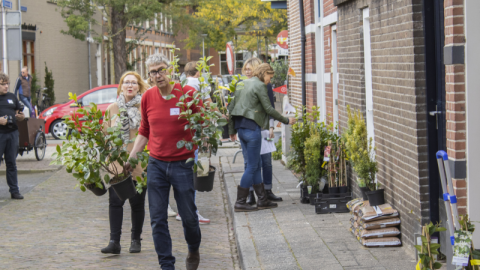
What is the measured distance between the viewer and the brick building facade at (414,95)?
14.5 feet

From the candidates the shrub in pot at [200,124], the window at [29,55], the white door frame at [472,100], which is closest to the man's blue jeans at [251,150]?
the shrub in pot at [200,124]

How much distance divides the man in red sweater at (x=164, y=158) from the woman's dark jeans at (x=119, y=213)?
1.06 meters

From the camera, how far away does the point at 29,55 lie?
2745 cm

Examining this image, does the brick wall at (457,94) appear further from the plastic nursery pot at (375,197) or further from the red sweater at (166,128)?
the red sweater at (166,128)

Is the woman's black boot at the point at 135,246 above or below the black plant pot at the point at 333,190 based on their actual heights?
below

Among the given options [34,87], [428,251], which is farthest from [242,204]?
[34,87]

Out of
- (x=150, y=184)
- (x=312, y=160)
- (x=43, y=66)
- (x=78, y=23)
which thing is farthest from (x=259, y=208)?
(x=43, y=66)

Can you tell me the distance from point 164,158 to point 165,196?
0.32m

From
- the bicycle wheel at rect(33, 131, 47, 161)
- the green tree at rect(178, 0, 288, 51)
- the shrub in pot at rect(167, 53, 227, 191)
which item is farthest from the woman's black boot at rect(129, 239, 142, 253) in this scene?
the green tree at rect(178, 0, 288, 51)

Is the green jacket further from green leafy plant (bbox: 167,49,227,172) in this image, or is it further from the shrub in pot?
green leafy plant (bbox: 167,49,227,172)

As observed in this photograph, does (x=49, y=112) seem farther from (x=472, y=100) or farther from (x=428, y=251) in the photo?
(x=428, y=251)

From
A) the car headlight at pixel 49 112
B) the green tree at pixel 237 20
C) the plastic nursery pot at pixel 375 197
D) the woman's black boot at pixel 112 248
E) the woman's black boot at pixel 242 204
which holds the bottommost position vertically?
the woman's black boot at pixel 112 248

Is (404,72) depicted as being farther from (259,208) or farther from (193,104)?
(259,208)

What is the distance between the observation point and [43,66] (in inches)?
1134
